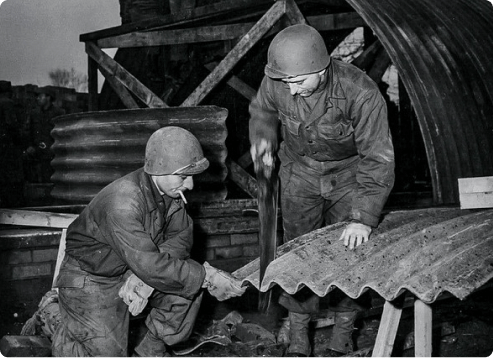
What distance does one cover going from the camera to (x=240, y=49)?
6.37m

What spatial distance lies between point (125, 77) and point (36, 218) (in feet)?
7.58

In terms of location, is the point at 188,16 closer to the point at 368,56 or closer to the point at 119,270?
the point at 368,56

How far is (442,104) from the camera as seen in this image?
18.0ft

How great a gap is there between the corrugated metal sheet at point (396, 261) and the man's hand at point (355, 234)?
0.05 meters

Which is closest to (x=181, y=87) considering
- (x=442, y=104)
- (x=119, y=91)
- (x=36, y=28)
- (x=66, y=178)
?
(x=119, y=91)

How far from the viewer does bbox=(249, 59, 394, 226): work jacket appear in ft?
12.9

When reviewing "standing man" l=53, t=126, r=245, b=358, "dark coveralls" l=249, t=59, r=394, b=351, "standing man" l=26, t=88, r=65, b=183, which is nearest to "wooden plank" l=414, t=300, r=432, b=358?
"dark coveralls" l=249, t=59, r=394, b=351

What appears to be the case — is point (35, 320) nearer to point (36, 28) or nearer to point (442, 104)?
point (442, 104)

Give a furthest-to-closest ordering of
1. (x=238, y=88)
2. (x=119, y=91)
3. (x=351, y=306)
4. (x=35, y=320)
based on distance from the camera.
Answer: (x=119, y=91)
(x=238, y=88)
(x=35, y=320)
(x=351, y=306)

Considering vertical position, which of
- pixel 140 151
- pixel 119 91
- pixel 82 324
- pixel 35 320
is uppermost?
pixel 119 91

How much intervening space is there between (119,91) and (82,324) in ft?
14.1

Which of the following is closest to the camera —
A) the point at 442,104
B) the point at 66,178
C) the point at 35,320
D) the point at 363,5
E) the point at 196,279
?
the point at 196,279

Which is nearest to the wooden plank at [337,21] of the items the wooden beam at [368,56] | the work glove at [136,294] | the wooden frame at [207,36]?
the wooden frame at [207,36]

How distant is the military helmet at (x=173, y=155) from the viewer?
152 inches
